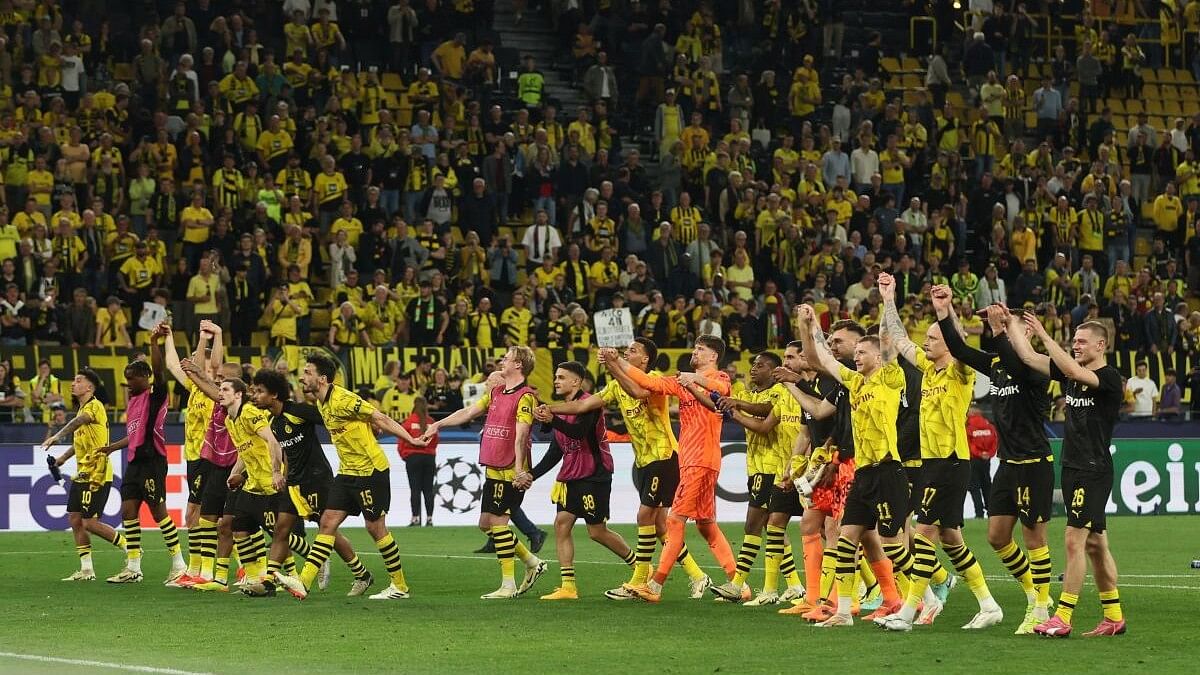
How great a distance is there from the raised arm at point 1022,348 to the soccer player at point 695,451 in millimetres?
3312

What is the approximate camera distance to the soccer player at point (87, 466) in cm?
1966

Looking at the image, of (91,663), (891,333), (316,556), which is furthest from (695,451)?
(91,663)

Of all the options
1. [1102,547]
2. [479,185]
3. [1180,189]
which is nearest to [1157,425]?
[1180,189]

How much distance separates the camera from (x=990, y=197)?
38.2 m

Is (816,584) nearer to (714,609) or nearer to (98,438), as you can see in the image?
(714,609)

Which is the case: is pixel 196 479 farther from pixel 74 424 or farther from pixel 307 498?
pixel 307 498

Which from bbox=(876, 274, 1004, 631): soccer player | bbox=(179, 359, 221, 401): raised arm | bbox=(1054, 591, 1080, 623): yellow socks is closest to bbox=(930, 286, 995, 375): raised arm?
bbox=(876, 274, 1004, 631): soccer player

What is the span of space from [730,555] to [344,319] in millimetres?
14093

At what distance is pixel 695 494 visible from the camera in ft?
55.2

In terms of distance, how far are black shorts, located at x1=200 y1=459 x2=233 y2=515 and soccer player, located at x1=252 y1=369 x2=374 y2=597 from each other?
123cm

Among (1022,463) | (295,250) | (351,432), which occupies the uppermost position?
(295,250)

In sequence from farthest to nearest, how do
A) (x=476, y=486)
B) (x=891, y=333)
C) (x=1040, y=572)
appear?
1. (x=476, y=486)
2. (x=891, y=333)
3. (x=1040, y=572)

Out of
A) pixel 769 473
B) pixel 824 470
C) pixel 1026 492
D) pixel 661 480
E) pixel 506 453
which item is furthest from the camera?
pixel 506 453

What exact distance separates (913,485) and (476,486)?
13.9m
